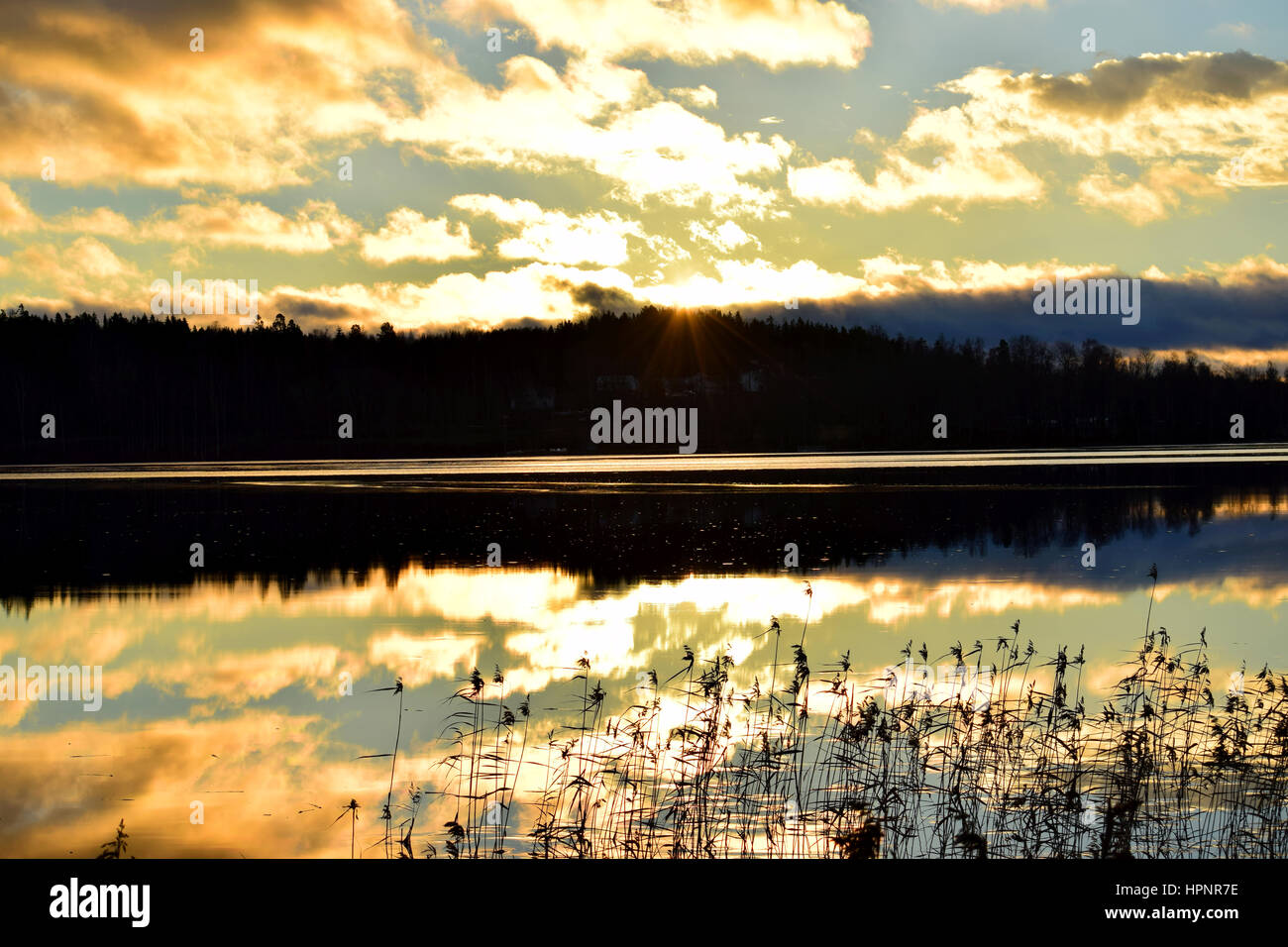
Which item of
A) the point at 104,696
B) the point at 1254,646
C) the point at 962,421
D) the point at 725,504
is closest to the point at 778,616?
the point at 1254,646

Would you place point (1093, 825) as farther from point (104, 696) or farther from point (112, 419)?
point (112, 419)

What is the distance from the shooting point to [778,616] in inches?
854

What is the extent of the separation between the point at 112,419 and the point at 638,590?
18194cm
